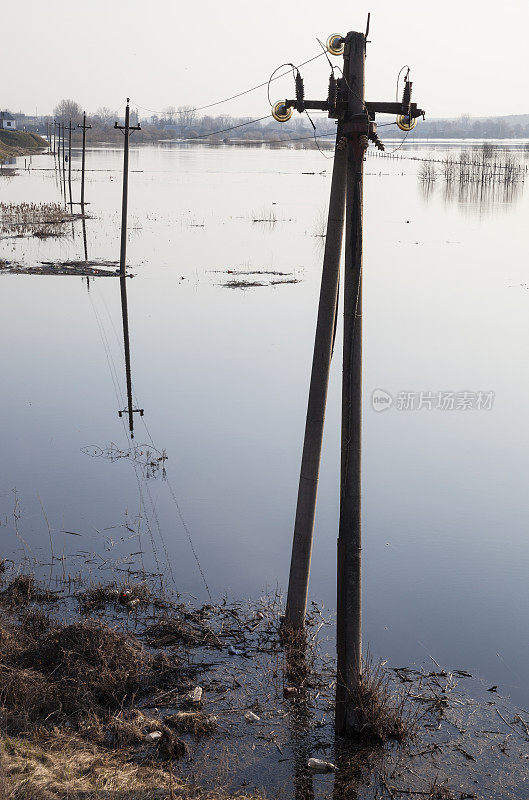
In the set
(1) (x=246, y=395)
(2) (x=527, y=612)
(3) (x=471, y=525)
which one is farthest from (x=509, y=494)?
(1) (x=246, y=395)

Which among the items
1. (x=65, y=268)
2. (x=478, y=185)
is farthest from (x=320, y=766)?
(x=478, y=185)

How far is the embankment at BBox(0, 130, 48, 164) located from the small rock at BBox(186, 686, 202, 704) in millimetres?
124782

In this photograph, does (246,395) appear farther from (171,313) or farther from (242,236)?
(242,236)

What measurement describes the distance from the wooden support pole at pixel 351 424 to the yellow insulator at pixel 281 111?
67cm

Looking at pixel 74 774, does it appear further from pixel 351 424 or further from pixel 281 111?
pixel 281 111

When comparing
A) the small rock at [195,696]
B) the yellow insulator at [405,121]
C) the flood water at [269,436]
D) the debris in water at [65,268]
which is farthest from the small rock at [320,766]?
the debris in water at [65,268]

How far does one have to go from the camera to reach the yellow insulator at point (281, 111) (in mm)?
7676

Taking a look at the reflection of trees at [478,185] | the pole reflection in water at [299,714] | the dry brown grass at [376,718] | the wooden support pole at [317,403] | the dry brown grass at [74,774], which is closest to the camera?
the dry brown grass at [74,774]

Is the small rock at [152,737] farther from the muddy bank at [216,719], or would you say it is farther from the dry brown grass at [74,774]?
the dry brown grass at [74,774]

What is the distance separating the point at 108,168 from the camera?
9306cm

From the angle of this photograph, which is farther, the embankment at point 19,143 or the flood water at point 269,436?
the embankment at point 19,143

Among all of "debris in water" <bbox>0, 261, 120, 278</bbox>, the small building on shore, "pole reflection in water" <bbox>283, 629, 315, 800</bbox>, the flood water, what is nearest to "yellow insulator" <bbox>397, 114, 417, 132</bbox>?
"pole reflection in water" <bbox>283, 629, 315, 800</bbox>

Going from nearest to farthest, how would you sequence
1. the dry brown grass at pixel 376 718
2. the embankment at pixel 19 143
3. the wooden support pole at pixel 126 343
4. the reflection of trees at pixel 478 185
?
the dry brown grass at pixel 376 718 → the wooden support pole at pixel 126 343 → the reflection of trees at pixel 478 185 → the embankment at pixel 19 143

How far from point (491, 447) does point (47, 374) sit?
10.4 m
